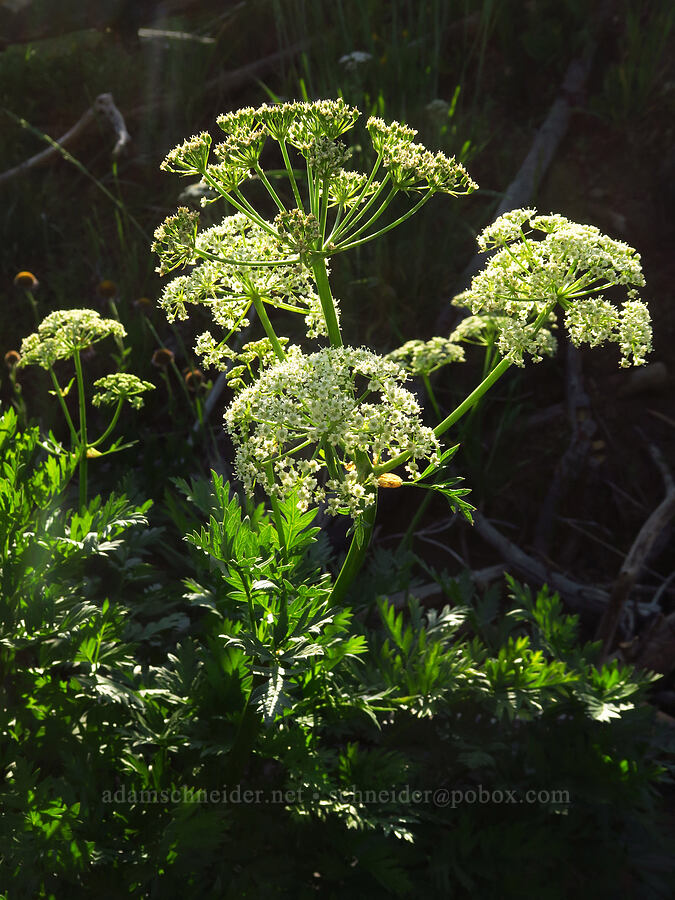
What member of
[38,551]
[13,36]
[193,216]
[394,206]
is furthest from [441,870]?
[13,36]

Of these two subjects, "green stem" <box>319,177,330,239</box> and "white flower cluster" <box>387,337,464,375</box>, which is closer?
"green stem" <box>319,177,330,239</box>

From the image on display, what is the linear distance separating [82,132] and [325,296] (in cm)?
493

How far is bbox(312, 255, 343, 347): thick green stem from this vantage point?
73.7 inches

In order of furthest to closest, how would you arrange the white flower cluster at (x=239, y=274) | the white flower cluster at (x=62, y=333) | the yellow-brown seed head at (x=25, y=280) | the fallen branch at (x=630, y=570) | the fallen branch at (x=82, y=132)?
the fallen branch at (x=82, y=132), the yellow-brown seed head at (x=25, y=280), the fallen branch at (x=630, y=570), the white flower cluster at (x=62, y=333), the white flower cluster at (x=239, y=274)

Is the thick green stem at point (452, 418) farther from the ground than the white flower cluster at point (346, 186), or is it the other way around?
the white flower cluster at point (346, 186)

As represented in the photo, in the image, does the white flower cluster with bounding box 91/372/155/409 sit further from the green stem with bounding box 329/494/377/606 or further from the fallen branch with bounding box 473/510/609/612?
the fallen branch with bounding box 473/510/609/612

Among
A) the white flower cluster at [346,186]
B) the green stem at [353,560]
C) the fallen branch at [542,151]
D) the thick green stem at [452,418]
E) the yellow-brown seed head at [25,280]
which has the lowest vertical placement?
the green stem at [353,560]

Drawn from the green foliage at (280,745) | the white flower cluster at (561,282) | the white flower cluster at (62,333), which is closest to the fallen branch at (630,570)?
the green foliage at (280,745)

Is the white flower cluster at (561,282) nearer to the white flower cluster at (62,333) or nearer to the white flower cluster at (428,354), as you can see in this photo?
the white flower cluster at (428,354)

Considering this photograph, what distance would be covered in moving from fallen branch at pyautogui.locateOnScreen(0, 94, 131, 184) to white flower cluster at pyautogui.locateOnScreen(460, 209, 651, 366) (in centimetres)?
412

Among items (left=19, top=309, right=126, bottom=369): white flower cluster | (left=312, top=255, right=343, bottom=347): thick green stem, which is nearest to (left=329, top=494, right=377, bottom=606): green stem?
(left=312, top=255, right=343, bottom=347): thick green stem

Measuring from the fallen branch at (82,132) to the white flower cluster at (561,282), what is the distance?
412 cm

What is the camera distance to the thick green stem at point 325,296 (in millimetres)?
1871

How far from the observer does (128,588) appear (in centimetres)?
340
